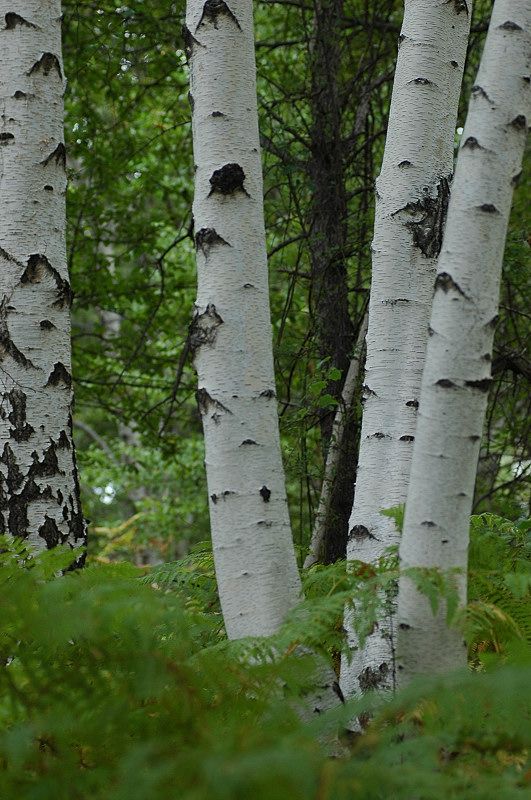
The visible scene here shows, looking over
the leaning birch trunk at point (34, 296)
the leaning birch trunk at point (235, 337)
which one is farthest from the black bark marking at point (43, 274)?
the leaning birch trunk at point (235, 337)

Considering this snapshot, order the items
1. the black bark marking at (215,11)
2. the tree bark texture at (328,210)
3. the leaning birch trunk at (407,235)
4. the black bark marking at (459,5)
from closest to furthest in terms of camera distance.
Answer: the black bark marking at (215,11) < the leaning birch trunk at (407,235) < the black bark marking at (459,5) < the tree bark texture at (328,210)

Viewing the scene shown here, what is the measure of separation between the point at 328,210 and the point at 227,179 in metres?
2.52

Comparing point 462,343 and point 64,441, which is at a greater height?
point 462,343

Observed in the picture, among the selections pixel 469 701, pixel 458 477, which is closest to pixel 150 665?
pixel 469 701

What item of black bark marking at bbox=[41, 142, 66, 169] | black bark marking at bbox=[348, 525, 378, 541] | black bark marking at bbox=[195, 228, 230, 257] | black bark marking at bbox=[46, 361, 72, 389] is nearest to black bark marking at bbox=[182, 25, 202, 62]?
black bark marking at bbox=[195, 228, 230, 257]

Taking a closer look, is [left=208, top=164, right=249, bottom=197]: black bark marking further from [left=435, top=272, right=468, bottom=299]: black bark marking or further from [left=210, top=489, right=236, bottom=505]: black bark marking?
[left=210, top=489, right=236, bottom=505]: black bark marking

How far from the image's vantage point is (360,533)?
7.07 feet

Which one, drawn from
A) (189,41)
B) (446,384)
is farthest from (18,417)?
(446,384)

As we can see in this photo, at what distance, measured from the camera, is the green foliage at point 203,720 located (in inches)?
45.7

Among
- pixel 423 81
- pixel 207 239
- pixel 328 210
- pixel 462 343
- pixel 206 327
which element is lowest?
pixel 462 343

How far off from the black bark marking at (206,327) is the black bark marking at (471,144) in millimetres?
679

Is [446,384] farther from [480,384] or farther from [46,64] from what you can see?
[46,64]

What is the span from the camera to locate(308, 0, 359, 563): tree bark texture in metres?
4.25

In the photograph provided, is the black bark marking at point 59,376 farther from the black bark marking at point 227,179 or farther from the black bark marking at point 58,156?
the black bark marking at point 227,179
